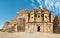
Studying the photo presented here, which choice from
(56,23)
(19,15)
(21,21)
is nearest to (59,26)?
(56,23)

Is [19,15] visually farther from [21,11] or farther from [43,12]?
[43,12]

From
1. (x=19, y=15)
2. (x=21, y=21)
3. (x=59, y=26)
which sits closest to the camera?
(x=59, y=26)

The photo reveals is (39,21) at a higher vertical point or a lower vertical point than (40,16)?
lower

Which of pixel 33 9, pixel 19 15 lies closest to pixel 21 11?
pixel 19 15

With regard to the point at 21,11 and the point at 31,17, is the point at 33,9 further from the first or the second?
the point at 21,11

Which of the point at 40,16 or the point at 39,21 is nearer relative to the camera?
the point at 39,21

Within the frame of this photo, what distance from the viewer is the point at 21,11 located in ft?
232

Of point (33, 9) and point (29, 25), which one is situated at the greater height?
point (33, 9)

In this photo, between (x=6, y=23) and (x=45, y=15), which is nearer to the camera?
(x=45, y=15)

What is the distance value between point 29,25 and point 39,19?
167 inches

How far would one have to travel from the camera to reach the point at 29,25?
176 ft

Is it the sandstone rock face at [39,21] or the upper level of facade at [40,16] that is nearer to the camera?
the sandstone rock face at [39,21]

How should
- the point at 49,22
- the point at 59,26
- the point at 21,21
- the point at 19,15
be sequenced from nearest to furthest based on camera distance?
the point at 49,22 → the point at 59,26 → the point at 21,21 → the point at 19,15

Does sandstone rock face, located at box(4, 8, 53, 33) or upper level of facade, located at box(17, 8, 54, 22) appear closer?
sandstone rock face, located at box(4, 8, 53, 33)
